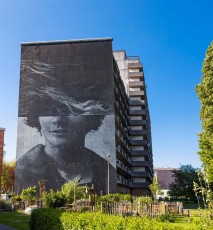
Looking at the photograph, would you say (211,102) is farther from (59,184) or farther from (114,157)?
(59,184)

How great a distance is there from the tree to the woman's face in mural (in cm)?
2491

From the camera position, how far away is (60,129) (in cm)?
5188

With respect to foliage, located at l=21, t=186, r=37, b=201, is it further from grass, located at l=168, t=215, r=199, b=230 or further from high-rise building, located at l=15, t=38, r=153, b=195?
grass, located at l=168, t=215, r=199, b=230

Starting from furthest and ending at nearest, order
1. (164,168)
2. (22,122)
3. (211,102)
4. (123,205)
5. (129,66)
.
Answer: (164,168)
(129,66)
(22,122)
(211,102)
(123,205)

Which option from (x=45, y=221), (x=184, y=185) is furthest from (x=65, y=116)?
(x=184, y=185)

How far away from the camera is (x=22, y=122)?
53.4 m

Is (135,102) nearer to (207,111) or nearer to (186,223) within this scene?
(207,111)

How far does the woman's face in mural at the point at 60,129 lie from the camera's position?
51.3 meters

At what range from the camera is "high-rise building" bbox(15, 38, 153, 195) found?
164ft

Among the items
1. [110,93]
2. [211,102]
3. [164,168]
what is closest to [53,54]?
[110,93]

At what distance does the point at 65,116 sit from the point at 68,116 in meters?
0.57

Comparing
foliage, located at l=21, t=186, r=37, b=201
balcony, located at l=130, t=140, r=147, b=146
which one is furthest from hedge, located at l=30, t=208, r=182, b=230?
balcony, located at l=130, t=140, r=147, b=146

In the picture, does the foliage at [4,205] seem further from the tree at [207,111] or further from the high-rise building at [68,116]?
the tree at [207,111]

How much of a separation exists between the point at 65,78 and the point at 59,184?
1947 cm
